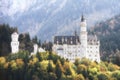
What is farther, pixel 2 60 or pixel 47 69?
pixel 2 60

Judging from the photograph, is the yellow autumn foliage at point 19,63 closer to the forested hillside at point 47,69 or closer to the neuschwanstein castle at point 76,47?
the forested hillside at point 47,69

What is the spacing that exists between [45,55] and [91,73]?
14.1 metres

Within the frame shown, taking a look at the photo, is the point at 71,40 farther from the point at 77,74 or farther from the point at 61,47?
the point at 77,74

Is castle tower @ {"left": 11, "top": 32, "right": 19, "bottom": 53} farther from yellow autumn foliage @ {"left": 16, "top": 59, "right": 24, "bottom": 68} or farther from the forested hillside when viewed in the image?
yellow autumn foliage @ {"left": 16, "top": 59, "right": 24, "bottom": 68}

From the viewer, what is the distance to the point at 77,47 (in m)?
144

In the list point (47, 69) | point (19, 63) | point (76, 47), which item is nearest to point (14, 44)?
point (19, 63)

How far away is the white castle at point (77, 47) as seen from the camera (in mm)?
143250

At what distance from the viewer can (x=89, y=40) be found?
147m

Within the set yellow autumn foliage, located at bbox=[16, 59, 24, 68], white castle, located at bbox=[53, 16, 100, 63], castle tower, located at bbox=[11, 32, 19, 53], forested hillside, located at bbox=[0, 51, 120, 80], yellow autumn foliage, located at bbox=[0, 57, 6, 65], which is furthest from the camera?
white castle, located at bbox=[53, 16, 100, 63]

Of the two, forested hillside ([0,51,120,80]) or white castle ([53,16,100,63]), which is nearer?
forested hillside ([0,51,120,80])

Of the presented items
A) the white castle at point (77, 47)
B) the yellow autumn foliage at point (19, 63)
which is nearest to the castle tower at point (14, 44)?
the yellow autumn foliage at point (19, 63)

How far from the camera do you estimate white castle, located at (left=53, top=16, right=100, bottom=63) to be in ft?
470

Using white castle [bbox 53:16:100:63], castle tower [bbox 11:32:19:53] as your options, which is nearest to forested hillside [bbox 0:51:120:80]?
castle tower [bbox 11:32:19:53]

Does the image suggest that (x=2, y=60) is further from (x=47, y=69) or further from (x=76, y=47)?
(x=76, y=47)
